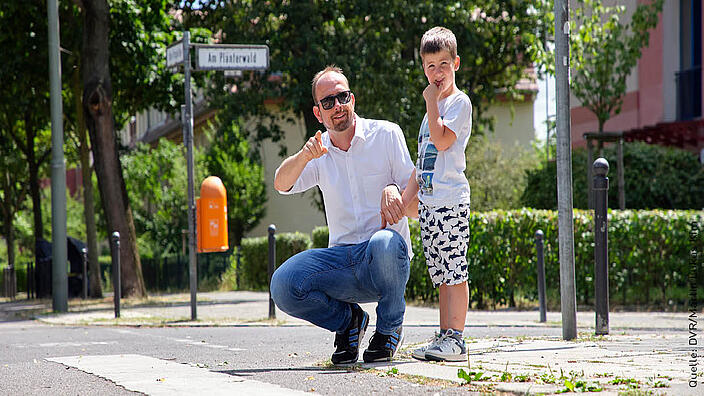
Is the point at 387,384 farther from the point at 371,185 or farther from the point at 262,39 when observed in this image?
the point at 262,39

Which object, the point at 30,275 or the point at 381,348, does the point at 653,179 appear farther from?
the point at 30,275

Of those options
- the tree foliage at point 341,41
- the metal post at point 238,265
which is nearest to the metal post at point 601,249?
the tree foliage at point 341,41

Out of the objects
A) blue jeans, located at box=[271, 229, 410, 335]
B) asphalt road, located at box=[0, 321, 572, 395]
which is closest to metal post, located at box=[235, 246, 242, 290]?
asphalt road, located at box=[0, 321, 572, 395]

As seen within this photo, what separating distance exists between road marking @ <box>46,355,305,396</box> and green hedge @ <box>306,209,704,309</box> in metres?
7.15

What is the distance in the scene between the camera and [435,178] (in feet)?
17.4

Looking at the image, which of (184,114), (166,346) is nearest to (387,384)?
(166,346)

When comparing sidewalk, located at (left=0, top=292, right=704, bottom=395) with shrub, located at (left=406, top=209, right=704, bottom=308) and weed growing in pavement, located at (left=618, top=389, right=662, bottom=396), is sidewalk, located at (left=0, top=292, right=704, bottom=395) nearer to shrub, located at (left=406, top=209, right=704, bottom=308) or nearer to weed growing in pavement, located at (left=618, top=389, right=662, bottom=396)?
weed growing in pavement, located at (left=618, top=389, right=662, bottom=396)

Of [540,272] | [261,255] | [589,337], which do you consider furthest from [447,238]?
[261,255]

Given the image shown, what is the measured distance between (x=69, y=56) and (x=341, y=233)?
15.7m

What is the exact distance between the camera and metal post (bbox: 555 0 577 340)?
22.4ft

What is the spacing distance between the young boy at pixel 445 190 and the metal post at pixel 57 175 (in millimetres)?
11013

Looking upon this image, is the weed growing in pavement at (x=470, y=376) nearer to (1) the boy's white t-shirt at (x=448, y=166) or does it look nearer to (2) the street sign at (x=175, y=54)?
(1) the boy's white t-shirt at (x=448, y=166)

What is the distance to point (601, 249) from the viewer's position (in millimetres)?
7363

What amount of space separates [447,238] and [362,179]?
1.92 feet
